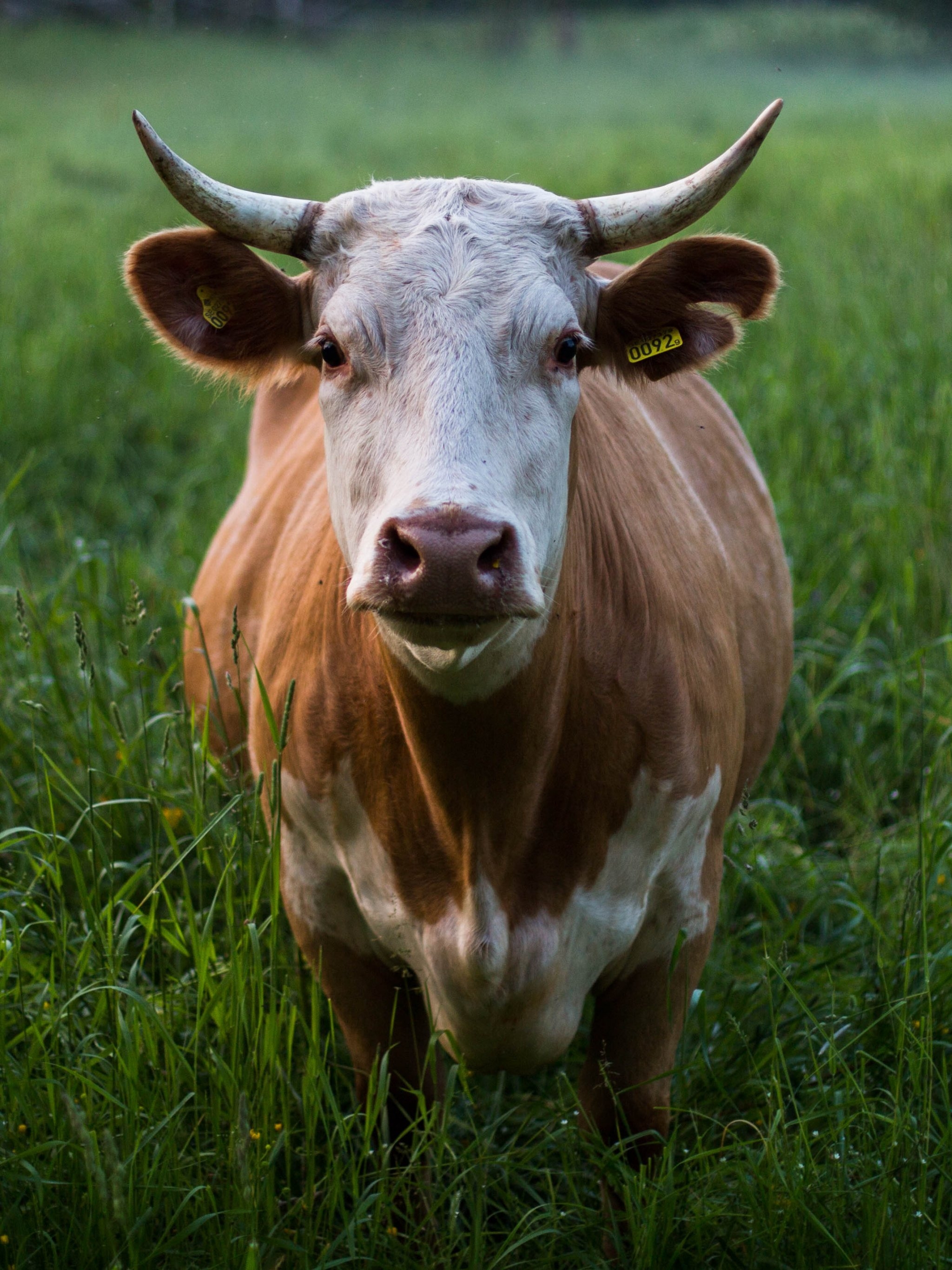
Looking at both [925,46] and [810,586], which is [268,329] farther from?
[925,46]

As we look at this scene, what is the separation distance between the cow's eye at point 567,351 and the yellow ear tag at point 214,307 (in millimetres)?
678

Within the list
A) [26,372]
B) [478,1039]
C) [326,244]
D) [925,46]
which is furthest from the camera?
→ [925,46]

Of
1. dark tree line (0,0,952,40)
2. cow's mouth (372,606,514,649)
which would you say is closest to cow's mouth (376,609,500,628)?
cow's mouth (372,606,514,649)

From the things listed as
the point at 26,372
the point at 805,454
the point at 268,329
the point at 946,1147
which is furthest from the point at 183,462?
the point at 946,1147

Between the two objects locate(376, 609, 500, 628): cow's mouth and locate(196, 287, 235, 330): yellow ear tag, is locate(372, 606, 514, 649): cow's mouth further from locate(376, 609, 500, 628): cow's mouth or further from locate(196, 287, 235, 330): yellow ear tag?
locate(196, 287, 235, 330): yellow ear tag

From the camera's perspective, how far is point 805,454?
502 cm

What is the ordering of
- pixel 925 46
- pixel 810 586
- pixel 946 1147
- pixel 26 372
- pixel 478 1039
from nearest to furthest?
pixel 946 1147
pixel 478 1039
pixel 810 586
pixel 26 372
pixel 925 46

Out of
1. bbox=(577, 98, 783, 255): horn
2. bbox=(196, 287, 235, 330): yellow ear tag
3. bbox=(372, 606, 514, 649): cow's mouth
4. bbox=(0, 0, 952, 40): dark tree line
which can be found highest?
bbox=(0, 0, 952, 40): dark tree line

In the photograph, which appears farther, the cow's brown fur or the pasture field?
the cow's brown fur

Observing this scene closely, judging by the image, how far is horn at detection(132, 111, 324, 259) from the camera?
7.09 ft

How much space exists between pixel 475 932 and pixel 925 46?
13.2m

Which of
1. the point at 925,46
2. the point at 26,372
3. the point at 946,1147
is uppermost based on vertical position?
the point at 925,46

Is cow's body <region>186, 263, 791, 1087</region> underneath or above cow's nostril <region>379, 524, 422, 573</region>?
underneath

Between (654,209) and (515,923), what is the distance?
4.20ft
